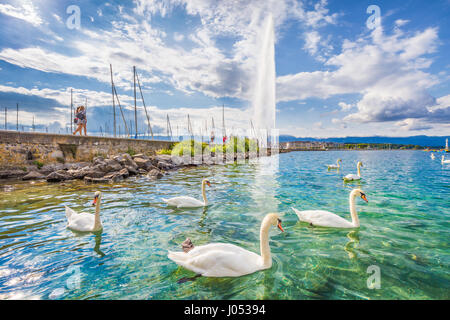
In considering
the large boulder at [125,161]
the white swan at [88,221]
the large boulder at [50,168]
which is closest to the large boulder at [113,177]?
the large boulder at [125,161]

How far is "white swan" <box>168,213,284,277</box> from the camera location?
11.8 feet

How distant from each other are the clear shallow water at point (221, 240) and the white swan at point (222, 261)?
17 cm

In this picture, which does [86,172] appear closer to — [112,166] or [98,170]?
[98,170]

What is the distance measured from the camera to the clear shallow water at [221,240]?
343 centimetres

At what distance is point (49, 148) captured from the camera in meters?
16.2

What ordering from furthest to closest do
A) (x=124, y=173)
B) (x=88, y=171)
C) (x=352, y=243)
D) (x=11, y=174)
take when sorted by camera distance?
(x=124, y=173)
(x=88, y=171)
(x=11, y=174)
(x=352, y=243)

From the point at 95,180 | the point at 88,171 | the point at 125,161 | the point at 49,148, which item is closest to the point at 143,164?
the point at 125,161

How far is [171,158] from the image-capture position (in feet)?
75.2

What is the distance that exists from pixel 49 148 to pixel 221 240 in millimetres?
17585
